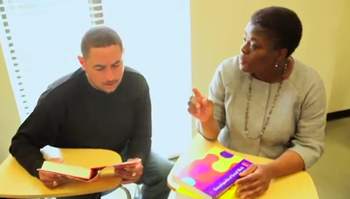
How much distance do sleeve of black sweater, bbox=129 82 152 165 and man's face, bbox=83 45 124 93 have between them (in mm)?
208

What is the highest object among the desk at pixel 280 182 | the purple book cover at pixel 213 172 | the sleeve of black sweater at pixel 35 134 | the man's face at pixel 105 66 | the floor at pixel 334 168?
the man's face at pixel 105 66

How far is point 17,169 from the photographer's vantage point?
1.47m

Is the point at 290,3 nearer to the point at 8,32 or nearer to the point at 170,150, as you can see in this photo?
the point at 170,150

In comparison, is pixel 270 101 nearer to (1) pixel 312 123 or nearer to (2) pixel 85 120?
(1) pixel 312 123

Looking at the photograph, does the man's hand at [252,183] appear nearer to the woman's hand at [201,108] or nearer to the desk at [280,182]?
the desk at [280,182]

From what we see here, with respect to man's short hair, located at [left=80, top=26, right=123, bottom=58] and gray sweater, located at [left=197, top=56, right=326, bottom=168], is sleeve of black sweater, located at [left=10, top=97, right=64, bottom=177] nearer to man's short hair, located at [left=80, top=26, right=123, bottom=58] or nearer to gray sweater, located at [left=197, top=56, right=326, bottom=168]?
man's short hair, located at [left=80, top=26, right=123, bottom=58]

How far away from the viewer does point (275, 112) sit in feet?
5.06

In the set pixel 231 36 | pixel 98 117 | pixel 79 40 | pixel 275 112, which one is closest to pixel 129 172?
pixel 98 117

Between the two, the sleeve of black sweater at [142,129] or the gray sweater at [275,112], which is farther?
the sleeve of black sweater at [142,129]

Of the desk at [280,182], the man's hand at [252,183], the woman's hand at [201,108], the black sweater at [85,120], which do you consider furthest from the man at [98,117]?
the man's hand at [252,183]

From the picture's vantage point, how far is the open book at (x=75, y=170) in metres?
1.34

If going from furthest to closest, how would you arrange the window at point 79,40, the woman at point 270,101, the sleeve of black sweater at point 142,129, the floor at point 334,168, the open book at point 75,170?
1. the floor at point 334,168
2. the window at point 79,40
3. the sleeve of black sweater at point 142,129
4. the woman at point 270,101
5. the open book at point 75,170

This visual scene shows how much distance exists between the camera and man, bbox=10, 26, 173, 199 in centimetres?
149

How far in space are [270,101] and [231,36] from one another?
2.82 feet
